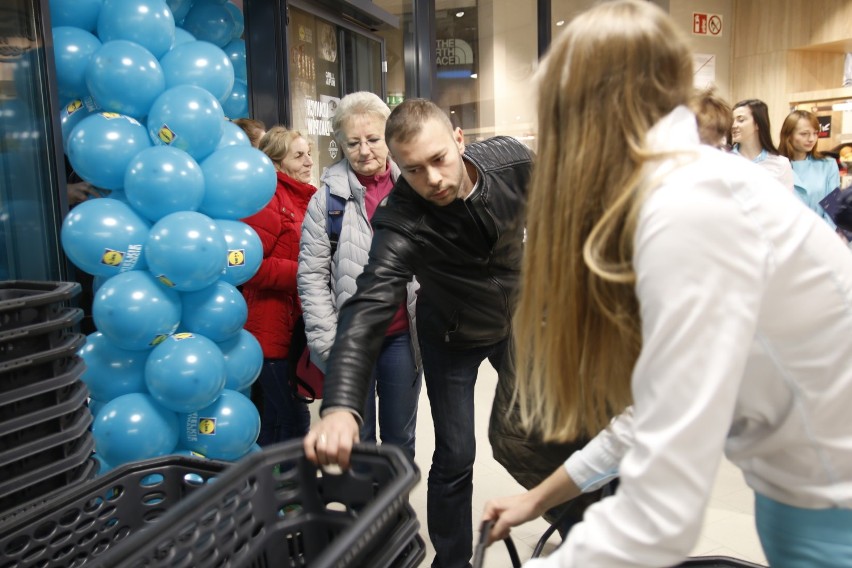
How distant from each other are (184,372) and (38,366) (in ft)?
2.90

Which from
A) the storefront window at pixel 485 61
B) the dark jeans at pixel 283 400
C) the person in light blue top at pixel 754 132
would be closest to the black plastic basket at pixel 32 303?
the dark jeans at pixel 283 400

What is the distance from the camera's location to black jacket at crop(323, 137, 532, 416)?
1.84 metres

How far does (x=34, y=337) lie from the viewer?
1.49 m

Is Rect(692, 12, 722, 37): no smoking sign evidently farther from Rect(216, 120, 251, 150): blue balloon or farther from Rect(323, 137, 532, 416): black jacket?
Rect(323, 137, 532, 416): black jacket

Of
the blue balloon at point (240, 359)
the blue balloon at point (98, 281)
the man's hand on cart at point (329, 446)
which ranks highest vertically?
the blue balloon at point (98, 281)

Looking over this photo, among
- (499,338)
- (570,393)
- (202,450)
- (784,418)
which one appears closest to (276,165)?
(202,450)

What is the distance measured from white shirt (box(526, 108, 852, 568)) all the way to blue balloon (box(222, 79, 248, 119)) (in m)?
3.30

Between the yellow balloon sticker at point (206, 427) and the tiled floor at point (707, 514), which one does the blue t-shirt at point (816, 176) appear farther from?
the yellow balloon sticker at point (206, 427)

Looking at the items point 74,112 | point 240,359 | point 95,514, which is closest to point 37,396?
point 95,514

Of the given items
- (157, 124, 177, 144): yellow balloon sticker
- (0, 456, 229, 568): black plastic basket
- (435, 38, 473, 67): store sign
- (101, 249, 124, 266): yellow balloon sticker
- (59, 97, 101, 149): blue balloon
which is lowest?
(0, 456, 229, 568): black plastic basket

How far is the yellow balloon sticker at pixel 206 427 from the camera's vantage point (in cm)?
256

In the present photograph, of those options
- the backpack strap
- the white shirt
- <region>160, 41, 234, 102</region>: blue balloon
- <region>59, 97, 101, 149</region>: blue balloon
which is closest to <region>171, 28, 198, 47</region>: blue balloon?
<region>160, 41, 234, 102</region>: blue balloon

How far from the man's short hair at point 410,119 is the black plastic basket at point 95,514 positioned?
900mm

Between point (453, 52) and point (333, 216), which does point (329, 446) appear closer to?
point (333, 216)
